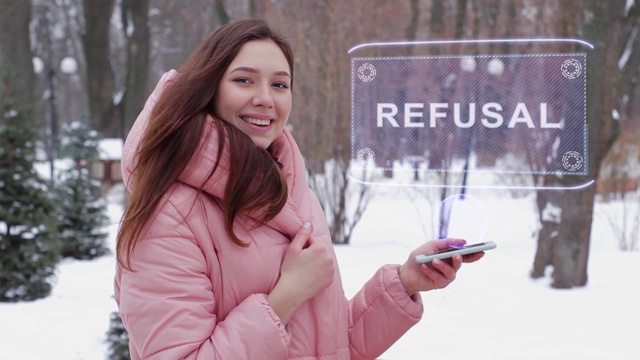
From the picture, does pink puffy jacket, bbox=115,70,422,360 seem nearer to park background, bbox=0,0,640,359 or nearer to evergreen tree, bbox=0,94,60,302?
park background, bbox=0,0,640,359

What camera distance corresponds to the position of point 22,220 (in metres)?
→ 5.66

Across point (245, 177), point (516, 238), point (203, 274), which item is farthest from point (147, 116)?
point (516, 238)

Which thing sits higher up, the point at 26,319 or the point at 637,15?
the point at 637,15

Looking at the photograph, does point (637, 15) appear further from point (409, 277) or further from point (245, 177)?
point (245, 177)

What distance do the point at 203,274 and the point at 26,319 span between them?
408 cm

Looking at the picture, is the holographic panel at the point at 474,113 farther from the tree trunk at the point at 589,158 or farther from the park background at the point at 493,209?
the tree trunk at the point at 589,158

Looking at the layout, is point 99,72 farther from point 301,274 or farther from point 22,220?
point 301,274

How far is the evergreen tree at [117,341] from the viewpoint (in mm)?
3986

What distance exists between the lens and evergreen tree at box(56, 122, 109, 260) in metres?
7.44

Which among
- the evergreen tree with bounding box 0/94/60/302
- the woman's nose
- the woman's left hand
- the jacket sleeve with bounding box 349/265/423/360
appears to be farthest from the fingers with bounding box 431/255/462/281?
the evergreen tree with bounding box 0/94/60/302

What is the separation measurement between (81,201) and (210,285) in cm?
677

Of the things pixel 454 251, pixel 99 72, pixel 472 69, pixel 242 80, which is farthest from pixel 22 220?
pixel 454 251

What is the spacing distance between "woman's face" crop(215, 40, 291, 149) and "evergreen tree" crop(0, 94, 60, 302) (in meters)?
4.67

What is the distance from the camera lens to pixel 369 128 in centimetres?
266
